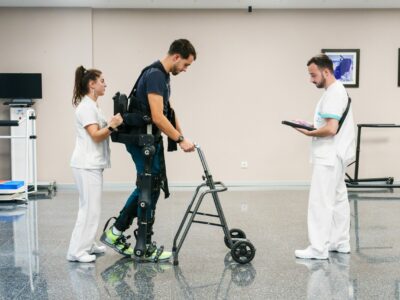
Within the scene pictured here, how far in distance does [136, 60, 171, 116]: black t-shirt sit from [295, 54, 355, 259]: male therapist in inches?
39.8

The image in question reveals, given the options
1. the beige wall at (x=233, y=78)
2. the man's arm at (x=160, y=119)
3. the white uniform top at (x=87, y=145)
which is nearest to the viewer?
the man's arm at (x=160, y=119)

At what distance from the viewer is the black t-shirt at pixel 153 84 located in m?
3.40

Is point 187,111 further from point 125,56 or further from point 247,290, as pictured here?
point 247,290

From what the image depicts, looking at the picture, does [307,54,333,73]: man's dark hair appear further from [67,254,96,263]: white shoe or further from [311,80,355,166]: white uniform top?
[67,254,96,263]: white shoe

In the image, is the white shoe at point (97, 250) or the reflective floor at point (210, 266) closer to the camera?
the reflective floor at point (210, 266)

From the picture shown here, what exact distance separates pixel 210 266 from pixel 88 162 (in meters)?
1.08

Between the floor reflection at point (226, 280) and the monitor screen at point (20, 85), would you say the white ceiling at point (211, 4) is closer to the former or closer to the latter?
the monitor screen at point (20, 85)

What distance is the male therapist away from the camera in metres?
3.57

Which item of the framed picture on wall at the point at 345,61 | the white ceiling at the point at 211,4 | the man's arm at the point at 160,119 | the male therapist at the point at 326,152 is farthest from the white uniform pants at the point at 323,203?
the framed picture on wall at the point at 345,61

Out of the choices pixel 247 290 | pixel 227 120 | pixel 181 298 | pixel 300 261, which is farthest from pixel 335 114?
pixel 227 120

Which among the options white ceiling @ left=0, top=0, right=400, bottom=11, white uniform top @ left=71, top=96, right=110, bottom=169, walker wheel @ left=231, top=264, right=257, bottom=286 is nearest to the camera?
walker wheel @ left=231, top=264, right=257, bottom=286

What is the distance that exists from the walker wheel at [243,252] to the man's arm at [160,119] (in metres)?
0.74

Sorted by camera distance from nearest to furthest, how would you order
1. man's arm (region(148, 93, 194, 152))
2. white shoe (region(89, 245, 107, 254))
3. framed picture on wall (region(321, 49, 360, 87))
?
man's arm (region(148, 93, 194, 152))
white shoe (region(89, 245, 107, 254))
framed picture on wall (region(321, 49, 360, 87))

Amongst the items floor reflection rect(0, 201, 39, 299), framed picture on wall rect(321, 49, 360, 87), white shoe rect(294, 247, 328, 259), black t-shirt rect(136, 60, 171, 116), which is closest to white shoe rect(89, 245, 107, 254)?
floor reflection rect(0, 201, 39, 299)
